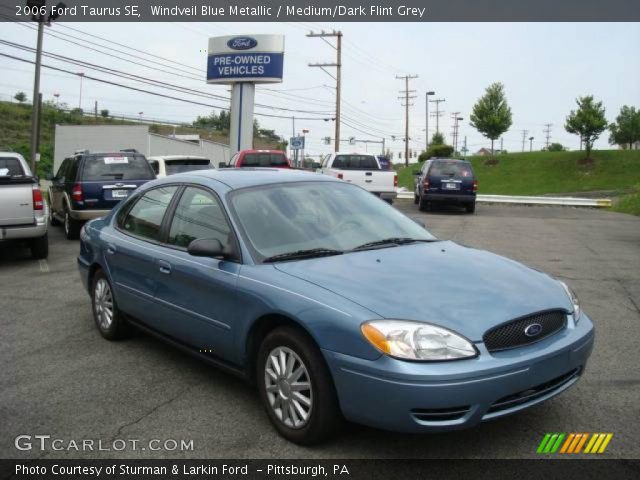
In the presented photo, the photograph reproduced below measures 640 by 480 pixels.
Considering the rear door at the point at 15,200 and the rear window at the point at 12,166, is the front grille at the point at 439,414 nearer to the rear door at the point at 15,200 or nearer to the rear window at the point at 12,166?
the rear door at the point at 15,200

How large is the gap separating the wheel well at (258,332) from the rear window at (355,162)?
16342 mm

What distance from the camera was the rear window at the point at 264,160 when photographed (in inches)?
681

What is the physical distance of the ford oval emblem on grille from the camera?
325cm

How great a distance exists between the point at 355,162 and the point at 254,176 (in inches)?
610

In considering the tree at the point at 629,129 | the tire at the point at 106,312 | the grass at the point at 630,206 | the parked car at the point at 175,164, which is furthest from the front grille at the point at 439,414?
the tree at the point at 629,129

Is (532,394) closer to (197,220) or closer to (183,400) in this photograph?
(183,400)

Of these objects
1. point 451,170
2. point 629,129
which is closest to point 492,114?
point 629,129

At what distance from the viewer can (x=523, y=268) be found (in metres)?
4.04

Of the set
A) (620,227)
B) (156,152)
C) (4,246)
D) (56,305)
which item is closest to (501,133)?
(156,152)

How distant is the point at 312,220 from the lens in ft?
14.0

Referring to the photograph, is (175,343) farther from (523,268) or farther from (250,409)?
(523,268)

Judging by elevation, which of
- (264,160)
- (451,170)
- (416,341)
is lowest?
(416,341)

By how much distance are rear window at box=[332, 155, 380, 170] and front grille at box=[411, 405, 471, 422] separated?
17.0 meters

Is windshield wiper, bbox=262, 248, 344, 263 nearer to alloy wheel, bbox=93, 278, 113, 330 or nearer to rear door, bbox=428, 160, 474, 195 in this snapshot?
alloy wheel, bbox=93, 278, 113, 330
